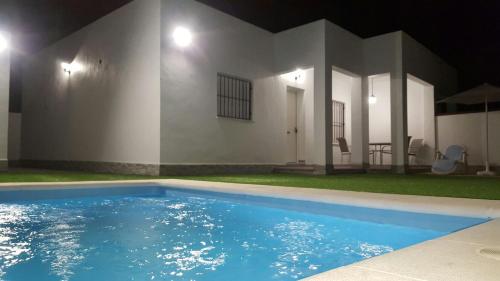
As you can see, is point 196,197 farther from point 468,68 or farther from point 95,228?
point 468,68

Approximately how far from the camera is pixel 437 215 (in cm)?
260

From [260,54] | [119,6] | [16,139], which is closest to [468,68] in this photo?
[260,54]

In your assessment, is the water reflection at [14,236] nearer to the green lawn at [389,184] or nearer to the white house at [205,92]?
the green lawn at [389,184]

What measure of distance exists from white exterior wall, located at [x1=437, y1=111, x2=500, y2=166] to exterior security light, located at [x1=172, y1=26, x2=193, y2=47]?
7854 millimetres

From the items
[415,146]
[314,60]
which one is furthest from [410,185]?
[415,146]

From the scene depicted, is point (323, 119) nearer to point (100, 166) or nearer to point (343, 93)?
point (343, 93)

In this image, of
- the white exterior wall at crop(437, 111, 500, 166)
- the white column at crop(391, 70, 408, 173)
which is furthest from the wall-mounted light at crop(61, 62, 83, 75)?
the white exterior wall at crop(437, 111, 500, 166)

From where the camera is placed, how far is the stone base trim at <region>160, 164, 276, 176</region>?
22.8 feet

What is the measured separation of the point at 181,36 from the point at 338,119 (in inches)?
242

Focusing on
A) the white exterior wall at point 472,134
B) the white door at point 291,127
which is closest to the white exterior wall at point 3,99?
the white door at point 291,127

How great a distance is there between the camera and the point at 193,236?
259cm

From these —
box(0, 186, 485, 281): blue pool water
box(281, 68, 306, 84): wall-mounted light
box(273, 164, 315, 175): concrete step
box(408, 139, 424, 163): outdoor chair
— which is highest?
box(281, 68, 306, 84): wall-mounted light

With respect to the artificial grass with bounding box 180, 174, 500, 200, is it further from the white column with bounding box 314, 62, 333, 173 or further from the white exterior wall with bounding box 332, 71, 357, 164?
the white exterior wall with bounding box 332, 71, 357, 164

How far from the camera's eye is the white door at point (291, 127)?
10.4 meters
